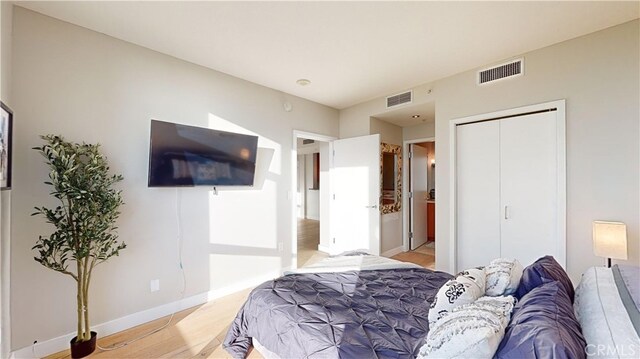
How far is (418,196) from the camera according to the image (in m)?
4.93

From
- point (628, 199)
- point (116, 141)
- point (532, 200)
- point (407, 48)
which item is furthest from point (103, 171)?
point (628, 199)

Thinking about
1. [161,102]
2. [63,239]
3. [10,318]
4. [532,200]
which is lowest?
[10,318]

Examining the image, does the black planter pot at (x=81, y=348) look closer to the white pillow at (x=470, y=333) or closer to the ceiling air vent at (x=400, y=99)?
the white pillow at (x=470, y=333)

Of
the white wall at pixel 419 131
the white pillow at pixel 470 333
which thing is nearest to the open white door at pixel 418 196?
the white wall at pixel 419 131

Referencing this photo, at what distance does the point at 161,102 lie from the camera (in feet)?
8.47

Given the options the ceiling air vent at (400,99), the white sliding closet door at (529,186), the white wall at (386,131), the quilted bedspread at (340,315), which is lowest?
the quilted bedspread at (340,315)

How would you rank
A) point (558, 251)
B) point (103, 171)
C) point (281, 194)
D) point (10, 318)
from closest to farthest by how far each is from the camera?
point (10, 318)
point (103, 171)
point (558, 251)
point (281, 194)

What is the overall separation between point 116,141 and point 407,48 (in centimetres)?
281

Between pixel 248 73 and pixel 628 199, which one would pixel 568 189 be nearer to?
pixel 628 199

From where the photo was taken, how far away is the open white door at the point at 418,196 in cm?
475

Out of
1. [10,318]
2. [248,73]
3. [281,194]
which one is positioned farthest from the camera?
[281,194]

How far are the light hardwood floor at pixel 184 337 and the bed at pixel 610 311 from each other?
191 cm

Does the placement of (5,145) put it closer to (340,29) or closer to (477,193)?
(340,29)

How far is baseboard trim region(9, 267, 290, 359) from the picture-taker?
1.94 metres
